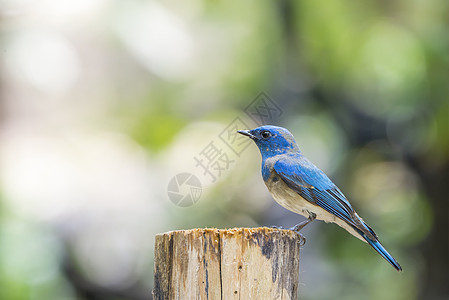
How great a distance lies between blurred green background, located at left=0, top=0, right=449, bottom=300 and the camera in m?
8.29

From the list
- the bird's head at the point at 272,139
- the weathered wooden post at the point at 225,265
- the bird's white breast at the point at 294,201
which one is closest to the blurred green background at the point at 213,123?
the bird's head at the point at 272,139

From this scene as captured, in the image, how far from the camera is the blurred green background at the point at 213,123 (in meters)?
8.29

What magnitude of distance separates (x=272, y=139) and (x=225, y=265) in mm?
1707

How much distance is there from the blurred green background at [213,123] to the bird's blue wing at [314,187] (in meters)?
3.49

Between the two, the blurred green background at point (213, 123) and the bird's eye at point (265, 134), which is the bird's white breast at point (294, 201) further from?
the blurred green background at point (213, 123)

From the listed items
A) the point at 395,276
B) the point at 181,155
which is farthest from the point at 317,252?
→ the point at 181,155

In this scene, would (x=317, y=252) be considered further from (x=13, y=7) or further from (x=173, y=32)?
(x=13, y=7)

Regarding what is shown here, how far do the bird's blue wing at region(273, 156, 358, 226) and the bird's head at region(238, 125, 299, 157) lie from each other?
164mm

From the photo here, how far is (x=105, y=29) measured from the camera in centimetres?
905

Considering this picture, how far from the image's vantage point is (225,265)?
289cm

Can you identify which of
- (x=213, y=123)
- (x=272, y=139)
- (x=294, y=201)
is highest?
(x=213, y=123)

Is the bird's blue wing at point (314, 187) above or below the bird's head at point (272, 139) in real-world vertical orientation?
below

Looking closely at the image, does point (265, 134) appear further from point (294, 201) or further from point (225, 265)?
point (225, 265)

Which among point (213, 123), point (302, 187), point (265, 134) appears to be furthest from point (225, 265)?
point (213, 123)
